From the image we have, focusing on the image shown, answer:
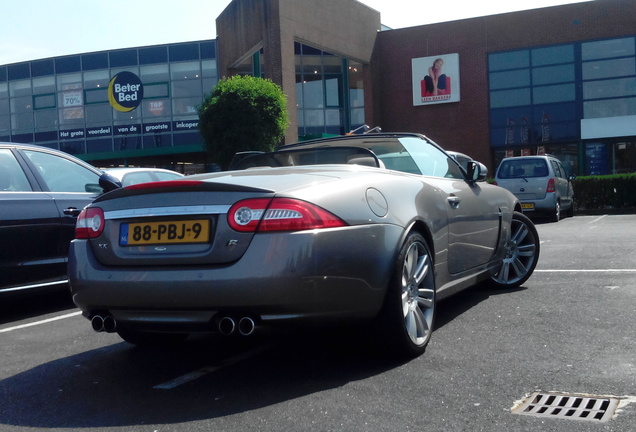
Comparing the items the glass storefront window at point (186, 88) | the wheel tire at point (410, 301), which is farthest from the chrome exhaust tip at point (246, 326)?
the glass storefront window at point (186, 88)

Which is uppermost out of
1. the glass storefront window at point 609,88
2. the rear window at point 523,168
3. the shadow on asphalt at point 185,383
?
the glass storefront window at point 609,88

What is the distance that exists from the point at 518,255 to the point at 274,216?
144 inches

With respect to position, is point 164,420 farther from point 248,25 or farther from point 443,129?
point 443,129

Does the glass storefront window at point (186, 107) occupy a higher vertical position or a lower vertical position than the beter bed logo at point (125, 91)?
lower

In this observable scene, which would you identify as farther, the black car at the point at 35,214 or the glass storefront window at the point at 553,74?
the glass storefront window at the point at 553,74

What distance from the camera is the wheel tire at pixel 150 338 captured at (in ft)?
15.4

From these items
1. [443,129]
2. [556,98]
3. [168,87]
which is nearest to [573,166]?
[556,98]

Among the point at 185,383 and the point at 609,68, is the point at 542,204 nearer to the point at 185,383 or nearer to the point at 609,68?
the point at 185,383

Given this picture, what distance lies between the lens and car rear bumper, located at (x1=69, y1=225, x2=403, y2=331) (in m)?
3.54

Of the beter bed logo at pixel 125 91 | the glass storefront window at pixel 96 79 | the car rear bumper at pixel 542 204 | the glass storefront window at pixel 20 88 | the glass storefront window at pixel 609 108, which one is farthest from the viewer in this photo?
the glass storefront window at pixel 20 88

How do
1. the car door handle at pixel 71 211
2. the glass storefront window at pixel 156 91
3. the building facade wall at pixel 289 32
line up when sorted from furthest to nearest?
the glass storefront window at pixel 156 91, the building facade wall at pixel 289 32, the car door handle at pixel 71 211

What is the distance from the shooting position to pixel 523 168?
18.3m

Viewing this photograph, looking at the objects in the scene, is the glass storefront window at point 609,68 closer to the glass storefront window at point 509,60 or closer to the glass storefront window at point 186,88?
the glass storefront window at point 509,60

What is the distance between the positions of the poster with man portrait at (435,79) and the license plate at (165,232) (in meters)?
34.3
